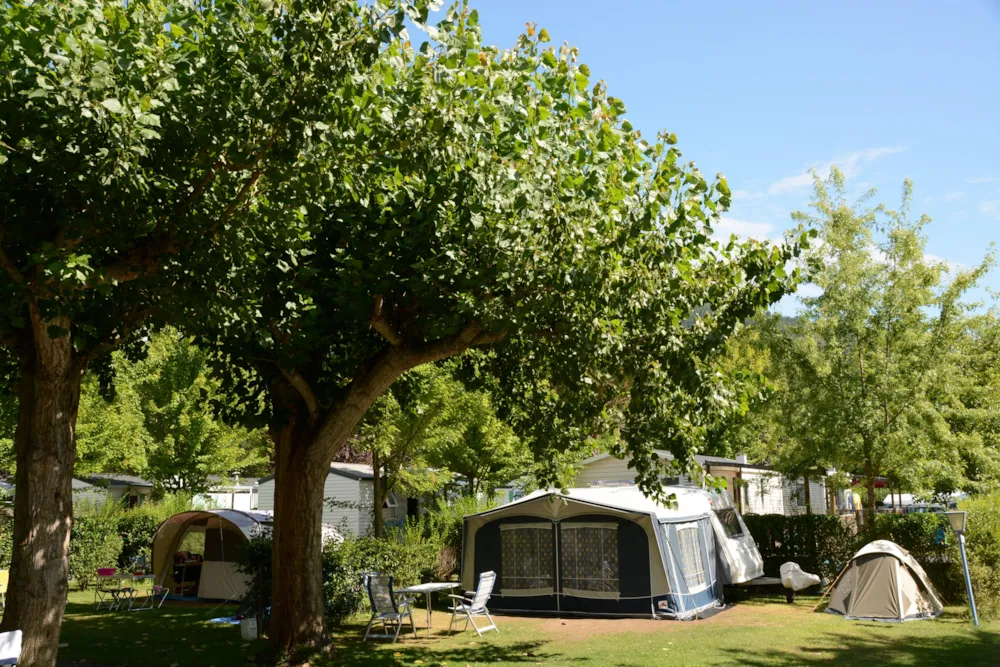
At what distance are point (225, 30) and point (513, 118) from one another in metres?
2.67

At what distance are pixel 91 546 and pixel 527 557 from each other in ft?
38.7

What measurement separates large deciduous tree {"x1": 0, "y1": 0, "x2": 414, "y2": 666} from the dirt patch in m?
8.77

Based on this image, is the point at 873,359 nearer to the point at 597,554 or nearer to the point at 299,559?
the point at 597,554

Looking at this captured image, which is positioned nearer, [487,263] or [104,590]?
[487,263]

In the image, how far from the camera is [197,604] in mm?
18062

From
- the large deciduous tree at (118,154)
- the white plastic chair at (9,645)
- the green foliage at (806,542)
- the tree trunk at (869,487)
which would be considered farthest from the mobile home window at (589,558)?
the white plastic chair at (9,645)

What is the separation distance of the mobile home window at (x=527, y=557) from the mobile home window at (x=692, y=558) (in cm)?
258

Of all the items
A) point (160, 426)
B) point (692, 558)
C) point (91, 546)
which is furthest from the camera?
point (160, 426)

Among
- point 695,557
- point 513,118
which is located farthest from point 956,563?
point 513,118

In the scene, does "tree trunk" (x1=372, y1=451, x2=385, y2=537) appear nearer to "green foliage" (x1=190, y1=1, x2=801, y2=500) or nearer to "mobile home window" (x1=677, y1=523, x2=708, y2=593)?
"mobile home window" (x1=677, y1=523, x2=708, y2=593)

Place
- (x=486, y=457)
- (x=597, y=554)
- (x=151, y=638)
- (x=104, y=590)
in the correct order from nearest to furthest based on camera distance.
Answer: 1. (x=151, y=638)
2. (x=597, y=554)
3. (x=104, y=590)
4. (x=486, y=457)

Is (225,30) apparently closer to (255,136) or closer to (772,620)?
(255,136)

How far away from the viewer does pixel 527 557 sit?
54.8 ft

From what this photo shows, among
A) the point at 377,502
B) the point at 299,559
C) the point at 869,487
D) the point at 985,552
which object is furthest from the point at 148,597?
the point at 985,552
